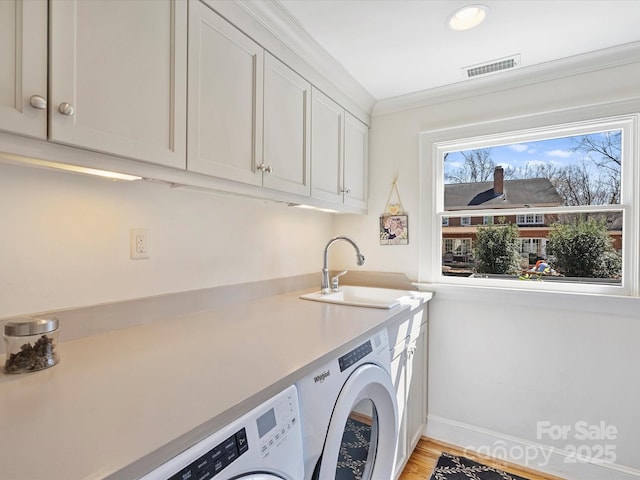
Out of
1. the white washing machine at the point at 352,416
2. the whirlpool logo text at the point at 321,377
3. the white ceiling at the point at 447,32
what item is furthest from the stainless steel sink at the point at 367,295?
the white ceiling at the point at 447,32

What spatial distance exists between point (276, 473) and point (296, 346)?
364mm

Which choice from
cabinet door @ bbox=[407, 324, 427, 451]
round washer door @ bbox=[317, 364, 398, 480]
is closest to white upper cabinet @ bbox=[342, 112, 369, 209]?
cabinet door @ bbox=[407, 324, 427, 451]

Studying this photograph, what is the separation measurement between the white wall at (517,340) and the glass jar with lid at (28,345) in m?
Answer: 1.90

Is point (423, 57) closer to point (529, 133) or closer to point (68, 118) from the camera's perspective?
point (529, 133)

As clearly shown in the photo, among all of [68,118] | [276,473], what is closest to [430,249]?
[276,473]

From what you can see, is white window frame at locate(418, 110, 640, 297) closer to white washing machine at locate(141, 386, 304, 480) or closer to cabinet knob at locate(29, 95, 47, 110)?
white washing machine at locate(141, 386, 304, 480)

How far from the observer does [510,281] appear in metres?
2.04

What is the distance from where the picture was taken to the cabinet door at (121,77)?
32.0 inches

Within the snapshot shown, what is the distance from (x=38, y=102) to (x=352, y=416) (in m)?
1.27

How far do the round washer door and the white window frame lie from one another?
1.03m

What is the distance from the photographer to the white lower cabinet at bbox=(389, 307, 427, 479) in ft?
5.40

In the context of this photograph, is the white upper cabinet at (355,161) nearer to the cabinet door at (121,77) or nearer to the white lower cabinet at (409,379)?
the white lower cabinet at (409,379)

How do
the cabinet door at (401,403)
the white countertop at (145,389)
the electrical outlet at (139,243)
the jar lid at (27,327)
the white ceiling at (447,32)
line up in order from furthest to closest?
the cabinet door at (401,403) < the white ceiling at (447,32) < the electrical outlet at (139,243) < the jar lid at (27,327) < the white countertop at (145,389)

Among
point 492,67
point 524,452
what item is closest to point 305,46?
point 492,67
